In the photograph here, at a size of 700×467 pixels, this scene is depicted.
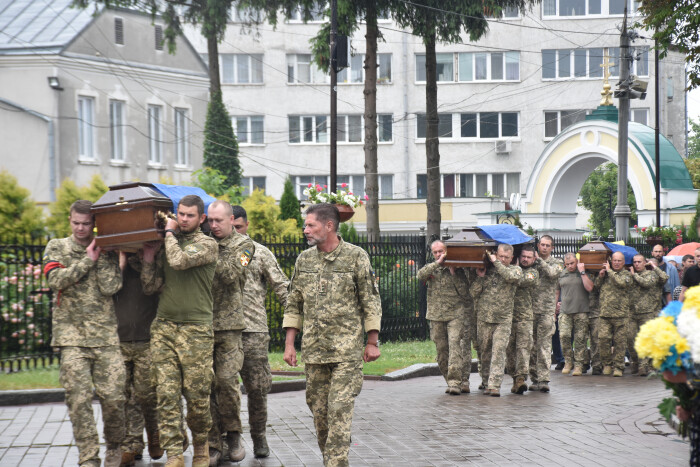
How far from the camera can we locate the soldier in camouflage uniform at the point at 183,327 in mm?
7273

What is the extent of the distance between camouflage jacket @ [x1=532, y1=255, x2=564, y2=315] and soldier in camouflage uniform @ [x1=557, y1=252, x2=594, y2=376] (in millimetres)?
2013

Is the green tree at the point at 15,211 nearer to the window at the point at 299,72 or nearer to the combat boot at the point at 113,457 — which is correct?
the combat boot at the point at 113,457

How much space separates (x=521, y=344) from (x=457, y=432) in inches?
146

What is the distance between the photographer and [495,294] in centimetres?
1302

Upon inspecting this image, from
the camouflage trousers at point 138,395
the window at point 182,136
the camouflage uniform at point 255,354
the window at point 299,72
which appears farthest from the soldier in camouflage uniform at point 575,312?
the window at point 299,72

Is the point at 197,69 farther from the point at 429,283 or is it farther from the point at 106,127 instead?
the point at 429,283

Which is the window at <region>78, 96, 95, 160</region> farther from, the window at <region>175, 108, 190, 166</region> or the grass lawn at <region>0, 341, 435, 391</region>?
the grass lawn at <region>0, 341, 435, 391</region>

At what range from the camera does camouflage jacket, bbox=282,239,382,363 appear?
287 inches

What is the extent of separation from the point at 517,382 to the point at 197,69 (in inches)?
1024

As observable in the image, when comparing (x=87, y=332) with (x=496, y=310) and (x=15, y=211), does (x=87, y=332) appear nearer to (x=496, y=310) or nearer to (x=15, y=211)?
(x=496, y=310)

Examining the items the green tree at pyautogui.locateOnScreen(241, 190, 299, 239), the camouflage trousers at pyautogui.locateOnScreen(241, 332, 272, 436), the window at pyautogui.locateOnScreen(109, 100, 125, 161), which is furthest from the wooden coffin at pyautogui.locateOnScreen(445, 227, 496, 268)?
the window at pyautogui.locateOnScreen(109, 100, 125, 161)

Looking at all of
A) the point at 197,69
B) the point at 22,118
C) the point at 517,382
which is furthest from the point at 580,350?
the point at 197,69

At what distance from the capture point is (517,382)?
13352mm

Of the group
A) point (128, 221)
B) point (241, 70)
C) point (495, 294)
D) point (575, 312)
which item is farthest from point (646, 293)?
point (241, 70)
